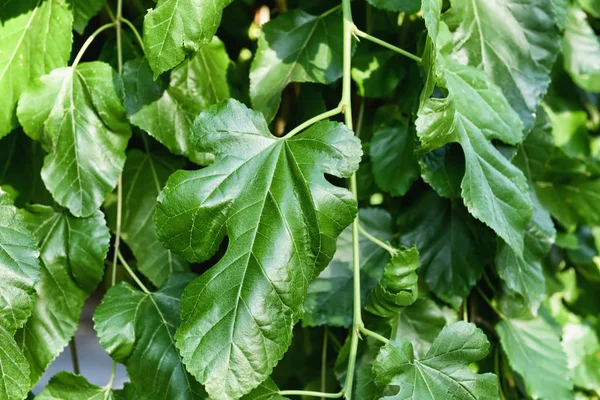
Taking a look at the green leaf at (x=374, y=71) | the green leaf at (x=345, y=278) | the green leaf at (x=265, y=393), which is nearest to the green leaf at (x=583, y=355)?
the green leaf at (x=345, y=278)

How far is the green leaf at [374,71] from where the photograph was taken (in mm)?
875

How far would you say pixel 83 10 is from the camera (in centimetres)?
79

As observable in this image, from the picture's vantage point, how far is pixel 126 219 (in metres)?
0.86

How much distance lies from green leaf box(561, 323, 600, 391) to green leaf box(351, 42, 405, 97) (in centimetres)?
79

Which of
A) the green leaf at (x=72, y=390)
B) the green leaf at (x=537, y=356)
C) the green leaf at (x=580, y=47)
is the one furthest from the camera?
the green leaf at (x=580, y=47)

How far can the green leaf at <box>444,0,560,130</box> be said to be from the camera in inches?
32.0

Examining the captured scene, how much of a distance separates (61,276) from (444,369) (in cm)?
47

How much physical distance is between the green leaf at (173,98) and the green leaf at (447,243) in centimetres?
33

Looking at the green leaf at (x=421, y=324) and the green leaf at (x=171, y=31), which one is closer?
the green leaf at (x=171, y=31)

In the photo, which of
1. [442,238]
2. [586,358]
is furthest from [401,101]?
[586,358]

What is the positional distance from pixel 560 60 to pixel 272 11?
612 mm

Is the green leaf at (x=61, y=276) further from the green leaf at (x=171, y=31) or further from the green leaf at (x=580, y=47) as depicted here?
the green leaf at (x=580, y=47)

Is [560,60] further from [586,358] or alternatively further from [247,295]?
[247,295]

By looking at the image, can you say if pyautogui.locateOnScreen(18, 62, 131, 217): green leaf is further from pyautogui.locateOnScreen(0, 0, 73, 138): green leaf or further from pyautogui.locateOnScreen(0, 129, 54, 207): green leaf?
pyautogui.locateOnScreen(0, 129, 54, 207): green leaf
